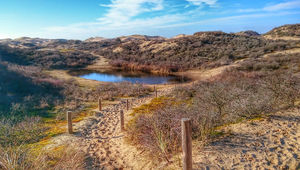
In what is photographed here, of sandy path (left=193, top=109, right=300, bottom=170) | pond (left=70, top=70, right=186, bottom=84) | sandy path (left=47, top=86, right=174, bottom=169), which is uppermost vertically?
sandy path (left=193, top=109, right=300, bottom=170)

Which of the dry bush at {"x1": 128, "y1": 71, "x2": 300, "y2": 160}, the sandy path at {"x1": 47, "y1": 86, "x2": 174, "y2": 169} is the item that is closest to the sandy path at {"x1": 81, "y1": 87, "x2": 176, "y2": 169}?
the sandy path at {"x1": 47, "y1": 86, "x2": 174, "y2": 169}

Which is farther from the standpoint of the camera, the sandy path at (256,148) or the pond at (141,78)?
the pond at (141,78)

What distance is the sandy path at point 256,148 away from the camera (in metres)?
4.58

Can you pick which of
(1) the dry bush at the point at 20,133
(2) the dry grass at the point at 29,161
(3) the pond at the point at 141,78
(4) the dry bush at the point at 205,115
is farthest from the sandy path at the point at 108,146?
(3) the pond at the point at 141,78

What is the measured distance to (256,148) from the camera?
519 cm

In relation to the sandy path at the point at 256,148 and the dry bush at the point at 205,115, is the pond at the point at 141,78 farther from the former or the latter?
the sandy path at the point at 256,148

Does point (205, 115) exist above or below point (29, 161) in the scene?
above

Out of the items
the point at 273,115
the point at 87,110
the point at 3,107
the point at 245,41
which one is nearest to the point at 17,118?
the point at 3,107

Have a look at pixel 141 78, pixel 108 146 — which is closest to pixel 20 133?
pixel 108 146

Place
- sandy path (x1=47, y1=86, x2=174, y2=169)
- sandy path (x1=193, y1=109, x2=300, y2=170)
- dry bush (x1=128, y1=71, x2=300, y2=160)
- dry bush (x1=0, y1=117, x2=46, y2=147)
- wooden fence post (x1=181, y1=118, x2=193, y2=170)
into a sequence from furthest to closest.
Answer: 1. dry bush (x1=0, y1=117, x2=46, y2=147)
2. sandy path (x1=47, y1=86, x2=174, y2=169)
3. dry bush (x1=128, y1=71, x2=300, y2=160)
4. sandy path (x1=193, y1=109, x2=300, y2=170)
5. wooden fence post (x1=181, y1=118, x2=193, y2=170)

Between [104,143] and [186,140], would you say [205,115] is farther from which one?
[104,143]

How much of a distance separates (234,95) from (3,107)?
14403mm

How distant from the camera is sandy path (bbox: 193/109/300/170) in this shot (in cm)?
458

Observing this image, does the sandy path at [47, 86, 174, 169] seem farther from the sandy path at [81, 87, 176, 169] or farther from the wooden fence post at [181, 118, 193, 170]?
the wooden fence post at [181, 118, 193, 170]
